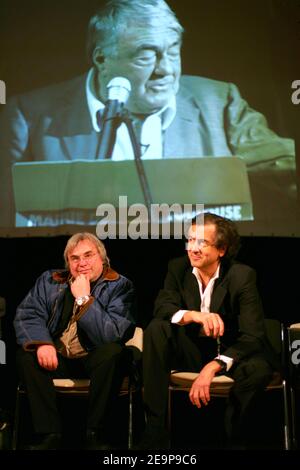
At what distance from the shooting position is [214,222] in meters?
3.98

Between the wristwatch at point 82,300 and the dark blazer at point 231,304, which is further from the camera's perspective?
the wristwatch at point 82,300

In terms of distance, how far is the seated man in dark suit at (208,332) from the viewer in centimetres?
353

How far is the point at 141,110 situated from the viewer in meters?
4.82

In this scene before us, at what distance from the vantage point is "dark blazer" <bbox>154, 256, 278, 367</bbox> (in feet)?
12.1

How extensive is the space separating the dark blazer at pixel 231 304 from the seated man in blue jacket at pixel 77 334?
0.25 metres

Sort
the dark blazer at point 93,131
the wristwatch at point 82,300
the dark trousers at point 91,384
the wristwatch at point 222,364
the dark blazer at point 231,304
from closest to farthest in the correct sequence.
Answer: the dark trousers at point 91,384 < the wristwatch at point 222,364 < the dark blazer at point 231,304 < the wristwatch at point 82,300 < the dark blazer at point 93,131

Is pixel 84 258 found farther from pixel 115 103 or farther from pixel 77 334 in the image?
pixel 115 103

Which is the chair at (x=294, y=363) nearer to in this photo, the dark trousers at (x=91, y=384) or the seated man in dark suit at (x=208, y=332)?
the seated man in dark suit at (x=208, y=332)

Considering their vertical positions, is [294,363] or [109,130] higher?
[109,130]

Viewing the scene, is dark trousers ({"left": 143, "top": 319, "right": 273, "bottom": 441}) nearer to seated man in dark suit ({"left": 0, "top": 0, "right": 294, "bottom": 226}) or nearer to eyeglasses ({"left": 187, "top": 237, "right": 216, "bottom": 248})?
eyeglasses ({"left": 187, "top": 237, "right": 216, "bottom": 248})

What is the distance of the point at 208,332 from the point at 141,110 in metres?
1.84

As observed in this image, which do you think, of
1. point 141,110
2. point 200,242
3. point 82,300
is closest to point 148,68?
point 141,110

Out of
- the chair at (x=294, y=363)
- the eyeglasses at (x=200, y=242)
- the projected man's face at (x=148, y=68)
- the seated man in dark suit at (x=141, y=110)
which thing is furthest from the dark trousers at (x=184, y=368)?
the projected man's face at (x=148, y=68)

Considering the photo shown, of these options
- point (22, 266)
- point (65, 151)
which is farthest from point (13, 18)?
point (22, 266)
